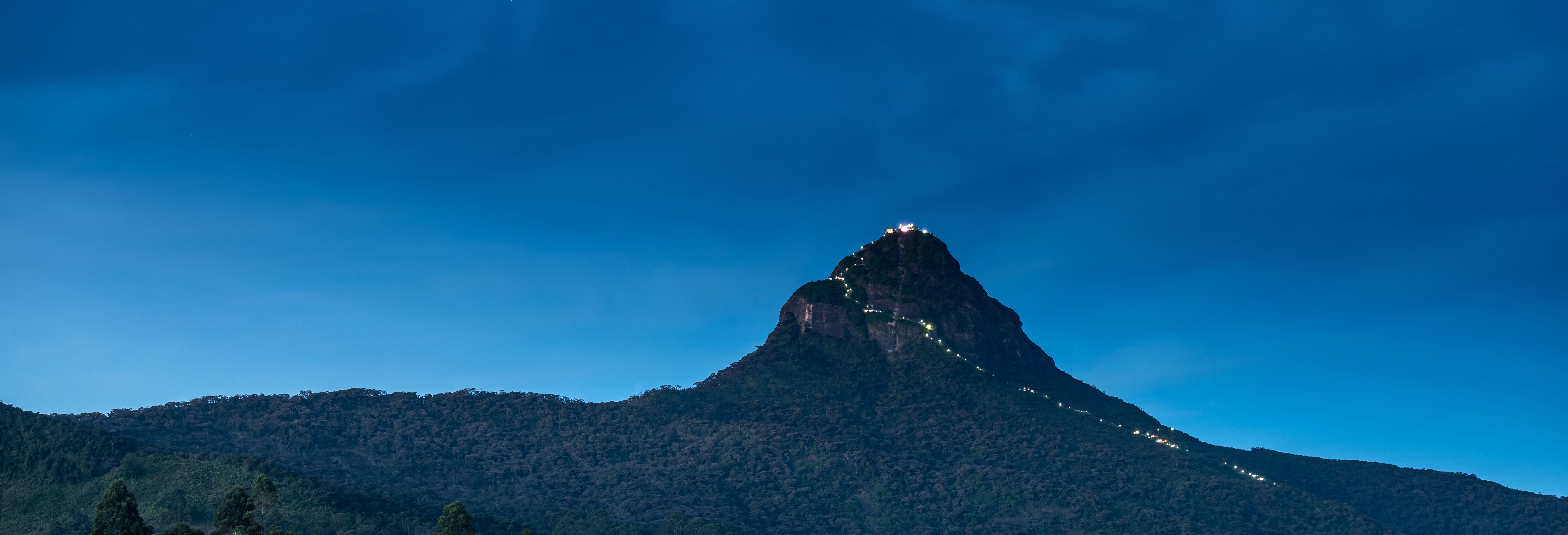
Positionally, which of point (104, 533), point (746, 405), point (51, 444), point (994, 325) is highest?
point (994, 325)

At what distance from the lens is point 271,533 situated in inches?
2431

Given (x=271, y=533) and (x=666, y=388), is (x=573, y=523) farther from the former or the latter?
(x=666, y=388)

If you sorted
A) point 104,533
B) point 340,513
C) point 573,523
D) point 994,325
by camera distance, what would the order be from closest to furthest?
1. point 104,533
2. point 340,513
3. point 573,523
4. point 994,325

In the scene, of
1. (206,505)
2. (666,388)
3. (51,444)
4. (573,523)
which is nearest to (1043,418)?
(666,388)

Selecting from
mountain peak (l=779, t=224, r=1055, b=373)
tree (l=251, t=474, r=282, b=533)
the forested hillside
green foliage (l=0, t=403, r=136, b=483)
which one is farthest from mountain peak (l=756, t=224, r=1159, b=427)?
tree (l=251, t=474, r=282, b=533)

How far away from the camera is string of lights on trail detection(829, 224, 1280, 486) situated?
153 meters

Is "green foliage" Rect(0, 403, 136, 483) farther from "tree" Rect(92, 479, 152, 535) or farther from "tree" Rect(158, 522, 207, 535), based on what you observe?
"tree" Rect(158, 522, 207, 535)

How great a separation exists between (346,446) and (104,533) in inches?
3089

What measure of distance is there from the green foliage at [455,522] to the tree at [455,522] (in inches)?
0.5

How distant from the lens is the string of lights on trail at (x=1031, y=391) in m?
153

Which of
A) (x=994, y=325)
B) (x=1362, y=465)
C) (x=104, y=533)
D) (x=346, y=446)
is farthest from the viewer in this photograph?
(x=994, y=325)

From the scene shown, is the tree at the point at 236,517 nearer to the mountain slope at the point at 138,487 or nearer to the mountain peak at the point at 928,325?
the mountain slope at the point at 138,487

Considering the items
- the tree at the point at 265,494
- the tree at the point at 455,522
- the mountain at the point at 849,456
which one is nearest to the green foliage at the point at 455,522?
the tree at the point at 455,522

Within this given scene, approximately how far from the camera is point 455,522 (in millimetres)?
77188
